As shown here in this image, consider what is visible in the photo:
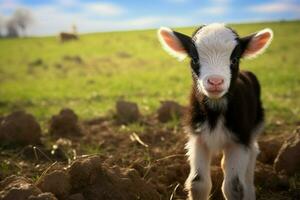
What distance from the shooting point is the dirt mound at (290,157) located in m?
6.27

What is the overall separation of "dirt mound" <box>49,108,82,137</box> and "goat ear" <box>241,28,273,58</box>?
4164 mm

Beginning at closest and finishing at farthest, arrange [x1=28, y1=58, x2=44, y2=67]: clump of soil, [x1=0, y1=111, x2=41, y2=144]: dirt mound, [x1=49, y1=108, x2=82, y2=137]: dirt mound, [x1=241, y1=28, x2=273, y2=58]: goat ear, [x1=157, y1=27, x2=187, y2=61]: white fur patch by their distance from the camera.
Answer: [x1=241, y1=28, x2=273, y2=58]: goat ear
[x1=157, y1=27, x2=187, y2=61]: white fur patch
[x1=0, y1=111, x2=41, y2=144]: dirt mound
[x1=49, y1=108, x2=82, y2=137]: dirt mound
[x1=28, y1=58, x2=44, y2=67]: clump of soil

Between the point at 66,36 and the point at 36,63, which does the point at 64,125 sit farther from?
the point at 66,36

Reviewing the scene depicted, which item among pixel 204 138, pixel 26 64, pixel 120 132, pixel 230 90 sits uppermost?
pixel 230 90

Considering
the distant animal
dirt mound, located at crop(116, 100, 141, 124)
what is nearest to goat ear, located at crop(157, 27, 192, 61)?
dirt mound, located at crop(116, 100, 141, 124)

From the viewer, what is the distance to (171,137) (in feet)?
27.2

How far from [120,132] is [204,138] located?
11.9 ft

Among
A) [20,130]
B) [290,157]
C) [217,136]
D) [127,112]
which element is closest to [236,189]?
[217,136]

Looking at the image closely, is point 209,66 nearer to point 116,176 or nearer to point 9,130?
point 116,176

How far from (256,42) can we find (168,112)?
432 centimetres

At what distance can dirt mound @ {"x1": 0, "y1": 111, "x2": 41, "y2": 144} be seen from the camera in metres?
7.84

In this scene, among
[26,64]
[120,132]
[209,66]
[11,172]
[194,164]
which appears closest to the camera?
[209,66]

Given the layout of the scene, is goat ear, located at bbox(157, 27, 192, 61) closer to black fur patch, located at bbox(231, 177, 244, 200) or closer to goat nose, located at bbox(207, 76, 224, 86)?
goat nose, located at bbox(207, 76, 224, 86)

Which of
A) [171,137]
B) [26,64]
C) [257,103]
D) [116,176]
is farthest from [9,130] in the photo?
[26,64]
